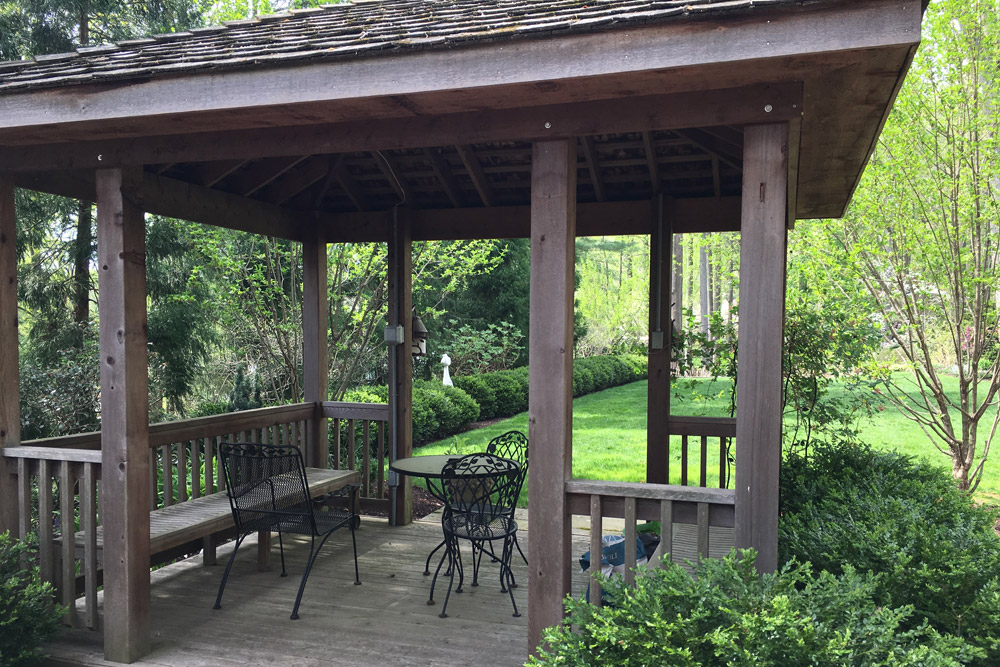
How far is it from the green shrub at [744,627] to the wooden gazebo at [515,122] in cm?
33

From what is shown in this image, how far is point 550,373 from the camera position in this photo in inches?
118

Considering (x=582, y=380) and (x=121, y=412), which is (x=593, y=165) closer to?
(x=121, y=412)

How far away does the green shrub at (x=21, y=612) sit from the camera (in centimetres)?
315

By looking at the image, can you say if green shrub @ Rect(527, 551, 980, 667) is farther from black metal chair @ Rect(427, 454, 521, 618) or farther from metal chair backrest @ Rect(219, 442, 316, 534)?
metal chair backrest @ Rect(219, 442, 316, 534)

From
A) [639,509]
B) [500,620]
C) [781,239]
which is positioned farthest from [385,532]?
[781,239]

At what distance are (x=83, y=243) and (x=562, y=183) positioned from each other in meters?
7.01

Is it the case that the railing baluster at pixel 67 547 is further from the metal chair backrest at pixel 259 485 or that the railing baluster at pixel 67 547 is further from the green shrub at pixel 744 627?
the green shrub at pixel 744 627

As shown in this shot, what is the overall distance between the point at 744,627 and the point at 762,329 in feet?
3.46

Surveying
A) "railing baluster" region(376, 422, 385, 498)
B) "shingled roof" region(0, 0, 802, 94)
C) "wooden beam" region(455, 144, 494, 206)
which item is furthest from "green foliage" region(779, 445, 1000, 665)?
"railing baluster" region(376, 422, 385, 498)

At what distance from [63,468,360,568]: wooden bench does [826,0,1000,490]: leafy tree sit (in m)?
4.99

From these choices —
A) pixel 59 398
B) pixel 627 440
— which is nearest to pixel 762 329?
pixel 59 398

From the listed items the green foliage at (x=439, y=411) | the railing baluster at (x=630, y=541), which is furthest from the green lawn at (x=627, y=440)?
the railing baluster at (x=630, y=541)

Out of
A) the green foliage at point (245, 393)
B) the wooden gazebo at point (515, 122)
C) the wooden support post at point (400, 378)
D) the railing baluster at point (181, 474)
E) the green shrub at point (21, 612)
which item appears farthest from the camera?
the green foliage at point (245, 393)

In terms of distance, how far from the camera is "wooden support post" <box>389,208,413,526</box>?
586cm
